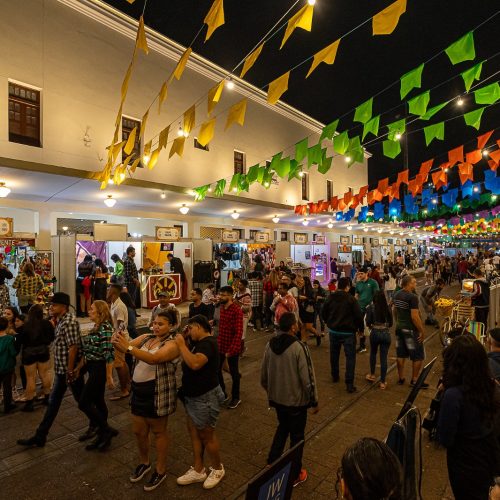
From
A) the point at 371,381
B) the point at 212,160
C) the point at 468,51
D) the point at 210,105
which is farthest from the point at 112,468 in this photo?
the point at 212,160

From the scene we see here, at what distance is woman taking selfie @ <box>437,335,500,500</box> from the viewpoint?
261cm

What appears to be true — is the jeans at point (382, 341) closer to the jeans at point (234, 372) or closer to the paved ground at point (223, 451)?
the paved ground at point (223, 451)

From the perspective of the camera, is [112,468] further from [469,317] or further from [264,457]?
[469,317]

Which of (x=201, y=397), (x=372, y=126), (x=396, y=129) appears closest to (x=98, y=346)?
(x=201, y=397)

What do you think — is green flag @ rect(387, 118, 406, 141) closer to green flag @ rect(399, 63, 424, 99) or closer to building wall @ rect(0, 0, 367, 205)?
green flag @ rect(399, 63, 424, 99)

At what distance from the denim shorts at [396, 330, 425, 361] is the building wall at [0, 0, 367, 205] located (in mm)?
10923

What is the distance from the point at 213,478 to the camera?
377 cm

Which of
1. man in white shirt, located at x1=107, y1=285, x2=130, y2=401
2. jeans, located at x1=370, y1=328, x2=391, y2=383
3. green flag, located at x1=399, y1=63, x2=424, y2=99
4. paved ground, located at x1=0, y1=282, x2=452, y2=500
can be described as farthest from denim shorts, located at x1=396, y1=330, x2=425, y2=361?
man in white shirt, located at x1=107, y1=285, x2=130, y2=401

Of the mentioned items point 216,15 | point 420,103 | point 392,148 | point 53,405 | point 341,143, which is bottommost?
point 53,405

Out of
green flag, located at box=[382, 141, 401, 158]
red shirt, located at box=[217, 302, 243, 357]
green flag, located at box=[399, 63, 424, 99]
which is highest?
green flag, located at box=[399, 63, 424, 99]

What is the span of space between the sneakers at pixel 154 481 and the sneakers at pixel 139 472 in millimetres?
154

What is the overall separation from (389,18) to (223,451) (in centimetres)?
529

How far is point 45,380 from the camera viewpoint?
5.88 m

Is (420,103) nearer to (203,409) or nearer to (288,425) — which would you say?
(288,425)
